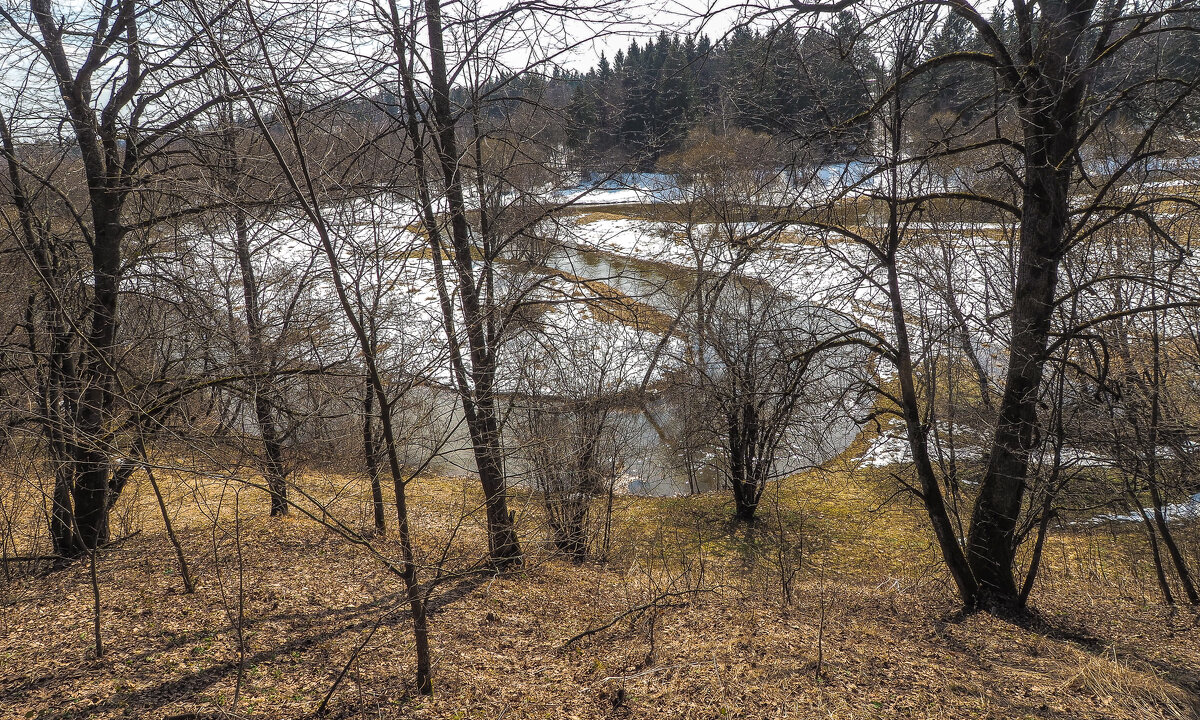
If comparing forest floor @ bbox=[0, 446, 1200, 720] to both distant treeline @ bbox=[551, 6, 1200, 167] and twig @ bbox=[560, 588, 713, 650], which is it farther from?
distant treeline @ bbox=[551, 6, 1200, 167]

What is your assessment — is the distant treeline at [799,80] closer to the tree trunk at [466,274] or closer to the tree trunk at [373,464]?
the tree trunk at [466,274]

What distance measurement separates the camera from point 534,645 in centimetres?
549

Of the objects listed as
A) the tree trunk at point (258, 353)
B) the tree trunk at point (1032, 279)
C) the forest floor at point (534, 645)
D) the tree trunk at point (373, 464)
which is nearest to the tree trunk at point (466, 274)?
the forest floor at point (534, 645)

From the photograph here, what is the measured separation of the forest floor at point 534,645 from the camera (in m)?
4.21

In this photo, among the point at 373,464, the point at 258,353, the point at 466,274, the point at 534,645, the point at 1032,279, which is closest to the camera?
the point at 373,464

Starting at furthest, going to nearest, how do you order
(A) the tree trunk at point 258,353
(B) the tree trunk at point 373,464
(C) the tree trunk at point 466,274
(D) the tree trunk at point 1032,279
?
(A) the tree trunk at point 258,353 → (C) the tree trunk at point 466,274 → (D) the tree trunk at point 1032,279 → (B) the tree trunk at point 373,464

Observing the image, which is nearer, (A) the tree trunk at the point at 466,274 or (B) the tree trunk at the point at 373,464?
(B) the tree trunk at the point at 373,464

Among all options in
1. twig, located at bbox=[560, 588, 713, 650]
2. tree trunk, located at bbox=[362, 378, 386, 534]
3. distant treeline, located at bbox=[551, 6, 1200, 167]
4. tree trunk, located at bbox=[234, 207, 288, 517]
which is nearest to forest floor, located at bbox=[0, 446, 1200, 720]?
twig, located at bbox=[560, 588, 713, 650]

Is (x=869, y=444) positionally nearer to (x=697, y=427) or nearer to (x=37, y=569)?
(x=697, y=427)

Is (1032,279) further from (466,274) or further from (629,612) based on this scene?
(466,274)

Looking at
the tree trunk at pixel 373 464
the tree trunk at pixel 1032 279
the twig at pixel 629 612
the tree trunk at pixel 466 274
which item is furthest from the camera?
the tree trunk at pixel 466 274

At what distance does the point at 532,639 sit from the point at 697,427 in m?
7.86

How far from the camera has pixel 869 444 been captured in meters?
18.3

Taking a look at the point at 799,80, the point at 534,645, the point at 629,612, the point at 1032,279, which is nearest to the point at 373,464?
the point at 534,645
